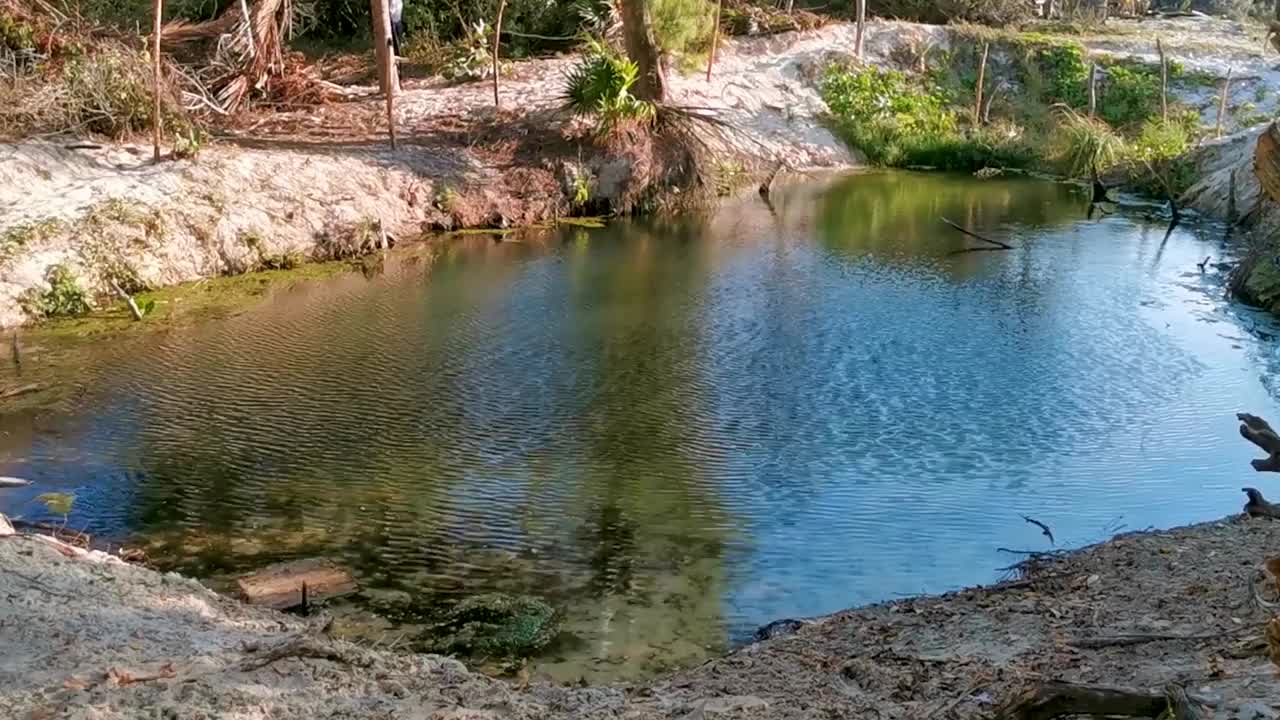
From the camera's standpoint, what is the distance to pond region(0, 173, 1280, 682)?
7.66 metres

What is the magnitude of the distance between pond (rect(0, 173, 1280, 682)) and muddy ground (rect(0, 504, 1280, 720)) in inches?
26.3

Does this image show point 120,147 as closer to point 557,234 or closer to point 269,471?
point 557,234

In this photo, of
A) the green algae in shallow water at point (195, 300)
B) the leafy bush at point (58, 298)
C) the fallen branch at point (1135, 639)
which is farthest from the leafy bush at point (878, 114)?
the fallen branch at point (1135, 639)

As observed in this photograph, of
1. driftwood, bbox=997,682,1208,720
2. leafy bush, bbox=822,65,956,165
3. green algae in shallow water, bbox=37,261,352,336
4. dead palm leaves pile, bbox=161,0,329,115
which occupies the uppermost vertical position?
dead palm leaves pile, bbox=161,0,329,115

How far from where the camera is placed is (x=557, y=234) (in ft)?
61.4

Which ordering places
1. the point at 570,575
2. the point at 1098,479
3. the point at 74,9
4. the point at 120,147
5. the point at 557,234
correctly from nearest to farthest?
the point at 570,575
the point at 1098,479
the point at 120,147
the point at 74,9
the point at 557,234

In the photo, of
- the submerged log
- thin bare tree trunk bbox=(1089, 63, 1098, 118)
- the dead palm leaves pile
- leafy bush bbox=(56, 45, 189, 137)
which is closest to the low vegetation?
thin bare tree trunk bbox=(1089, 63, 1098, 118)

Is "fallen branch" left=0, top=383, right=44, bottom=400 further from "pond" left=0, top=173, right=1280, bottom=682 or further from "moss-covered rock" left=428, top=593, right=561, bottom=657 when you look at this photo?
"moss-covered rock" left=428, top=593, right=561, bottom=657

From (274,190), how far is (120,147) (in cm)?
183

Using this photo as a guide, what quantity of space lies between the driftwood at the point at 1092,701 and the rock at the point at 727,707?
3.96 ft

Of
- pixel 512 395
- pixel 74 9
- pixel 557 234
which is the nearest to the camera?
pixel 512 395

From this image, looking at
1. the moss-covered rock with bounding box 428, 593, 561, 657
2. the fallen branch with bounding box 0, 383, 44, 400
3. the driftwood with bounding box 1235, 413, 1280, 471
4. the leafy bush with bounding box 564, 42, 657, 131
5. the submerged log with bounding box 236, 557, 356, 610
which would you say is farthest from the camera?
the leafy bush with bounding box 564, 42, 657, 131

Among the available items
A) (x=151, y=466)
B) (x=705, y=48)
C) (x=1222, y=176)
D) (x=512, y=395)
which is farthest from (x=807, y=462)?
(x=705, y=48)

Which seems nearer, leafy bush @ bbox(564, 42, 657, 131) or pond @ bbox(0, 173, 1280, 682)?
pond @ bbox(0, 173, 1280, 682)
